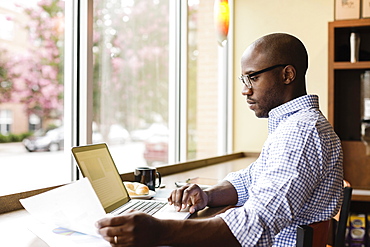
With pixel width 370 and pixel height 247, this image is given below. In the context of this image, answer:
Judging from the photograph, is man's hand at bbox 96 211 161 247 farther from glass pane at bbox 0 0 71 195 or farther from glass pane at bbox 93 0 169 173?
glass pane at bbox 93 0 169 173

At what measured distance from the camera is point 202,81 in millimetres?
4098

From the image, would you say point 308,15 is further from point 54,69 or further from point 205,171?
point 54,69

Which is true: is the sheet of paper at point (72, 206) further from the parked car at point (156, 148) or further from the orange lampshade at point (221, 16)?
the parked car at point (156, 148)

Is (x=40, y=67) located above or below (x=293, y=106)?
above

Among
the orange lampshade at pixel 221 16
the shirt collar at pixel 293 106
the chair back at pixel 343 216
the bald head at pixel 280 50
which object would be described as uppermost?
the orange lampshade at pixel 221 16

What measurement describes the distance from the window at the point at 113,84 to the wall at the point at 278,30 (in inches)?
10.9

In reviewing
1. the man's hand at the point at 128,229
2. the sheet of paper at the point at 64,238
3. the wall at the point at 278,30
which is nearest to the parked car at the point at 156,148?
the wall at the point at 278,30

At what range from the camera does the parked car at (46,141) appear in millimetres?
2025

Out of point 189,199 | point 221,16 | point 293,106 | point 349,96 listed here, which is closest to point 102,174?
point 189,199

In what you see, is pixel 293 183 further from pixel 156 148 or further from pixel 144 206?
pixel 156 148

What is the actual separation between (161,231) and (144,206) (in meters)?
0.60

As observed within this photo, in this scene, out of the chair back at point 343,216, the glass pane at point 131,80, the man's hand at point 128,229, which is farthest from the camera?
the glass pane at point 131,80

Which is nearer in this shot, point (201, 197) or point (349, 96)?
point (201, 197)

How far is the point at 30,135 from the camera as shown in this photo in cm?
202
